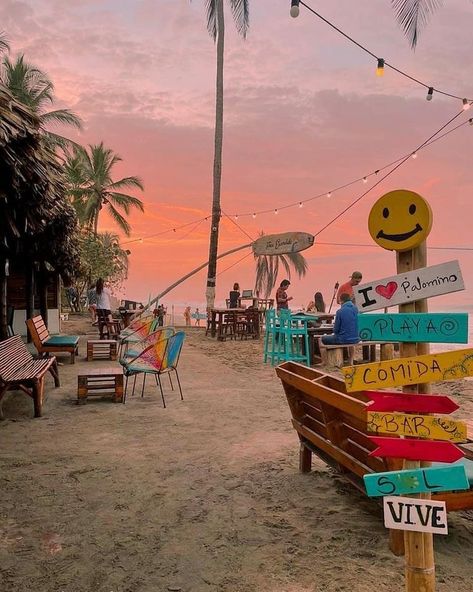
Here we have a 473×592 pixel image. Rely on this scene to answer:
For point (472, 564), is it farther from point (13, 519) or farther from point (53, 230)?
point (53, 230)

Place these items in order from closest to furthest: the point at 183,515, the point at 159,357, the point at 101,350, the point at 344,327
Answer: the point at 183,515 < the point at 159,357 < the point at 344,327 < the point at 101,350

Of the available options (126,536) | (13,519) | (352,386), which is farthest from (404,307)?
(13,519)

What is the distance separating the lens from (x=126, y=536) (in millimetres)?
2883

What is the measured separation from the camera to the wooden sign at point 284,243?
14122 mm

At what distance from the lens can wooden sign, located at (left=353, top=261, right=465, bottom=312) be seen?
182 cm

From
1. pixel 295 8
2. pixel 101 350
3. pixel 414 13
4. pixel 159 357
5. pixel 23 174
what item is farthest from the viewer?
pixel 414 13

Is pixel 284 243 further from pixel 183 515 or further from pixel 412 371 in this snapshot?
pixel 412 371

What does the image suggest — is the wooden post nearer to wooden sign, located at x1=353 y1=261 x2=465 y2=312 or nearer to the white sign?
the white sign

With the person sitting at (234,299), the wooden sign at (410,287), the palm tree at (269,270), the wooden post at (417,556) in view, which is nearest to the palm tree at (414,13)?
the person sitting at (234,299)

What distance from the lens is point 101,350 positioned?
10109mm

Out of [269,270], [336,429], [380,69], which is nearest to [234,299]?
[380,69]

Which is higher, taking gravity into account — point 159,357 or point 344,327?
point 344,327

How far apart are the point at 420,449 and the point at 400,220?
95 cm

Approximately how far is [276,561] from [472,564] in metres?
1.09
